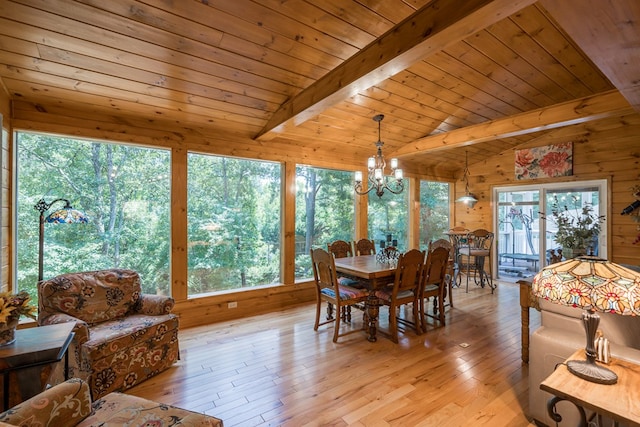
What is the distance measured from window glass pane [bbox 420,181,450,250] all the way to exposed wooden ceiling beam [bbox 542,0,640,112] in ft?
14.7

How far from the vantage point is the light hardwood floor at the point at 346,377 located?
6.91 ft

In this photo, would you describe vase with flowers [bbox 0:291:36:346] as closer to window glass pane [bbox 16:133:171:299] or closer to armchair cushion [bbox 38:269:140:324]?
armchair cushion [bbox 38:269:140:324]

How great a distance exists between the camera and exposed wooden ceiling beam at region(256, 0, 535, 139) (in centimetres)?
171

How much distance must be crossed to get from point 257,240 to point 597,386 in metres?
3.77

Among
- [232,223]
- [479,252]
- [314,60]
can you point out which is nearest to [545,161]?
[479,252]

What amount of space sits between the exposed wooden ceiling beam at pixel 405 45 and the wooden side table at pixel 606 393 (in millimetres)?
1938

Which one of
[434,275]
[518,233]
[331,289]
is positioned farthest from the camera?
[518,233]

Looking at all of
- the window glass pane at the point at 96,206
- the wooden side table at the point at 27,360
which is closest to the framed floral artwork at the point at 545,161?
the window glass pane at the point at 96,206

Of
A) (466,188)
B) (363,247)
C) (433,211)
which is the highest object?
(466,188)

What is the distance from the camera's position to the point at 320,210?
198 inches

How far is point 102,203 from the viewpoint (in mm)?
3326

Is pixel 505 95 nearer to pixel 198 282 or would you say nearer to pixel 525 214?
pixel 525 214

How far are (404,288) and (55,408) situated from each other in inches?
115

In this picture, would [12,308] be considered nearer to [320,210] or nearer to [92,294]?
[92,294]
